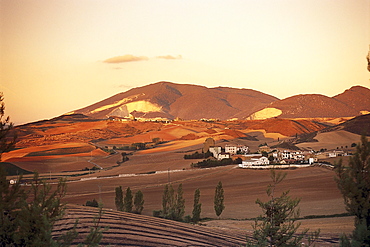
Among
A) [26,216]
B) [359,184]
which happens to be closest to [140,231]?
[26,216]

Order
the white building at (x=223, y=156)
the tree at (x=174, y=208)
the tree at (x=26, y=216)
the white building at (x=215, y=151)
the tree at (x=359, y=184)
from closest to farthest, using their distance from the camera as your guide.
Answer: the tree at (x=26, y=216) < the tree at (x=359, y=184) < the tree at (x=174, y=208) < the white building at (x=223, y=156) < the white building at (x=215, y=151)

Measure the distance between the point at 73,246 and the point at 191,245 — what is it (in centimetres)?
441

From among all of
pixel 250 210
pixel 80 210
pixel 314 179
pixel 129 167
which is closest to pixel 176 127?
pixel 129 167

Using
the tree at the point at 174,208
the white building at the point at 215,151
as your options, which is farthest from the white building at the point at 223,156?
the tree at the point at 174,208

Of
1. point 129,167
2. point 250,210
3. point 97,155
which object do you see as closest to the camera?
point 250,210

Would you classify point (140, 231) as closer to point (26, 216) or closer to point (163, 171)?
point (26, 216)

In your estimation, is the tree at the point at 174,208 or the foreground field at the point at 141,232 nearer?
the foreground field at the point at 141,232

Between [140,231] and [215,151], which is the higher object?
[215,151]

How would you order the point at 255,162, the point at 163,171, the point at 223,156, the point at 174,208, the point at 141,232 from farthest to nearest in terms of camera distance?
the point at 223,156 → the point at 163,171 → the point at 255,162 → the point at 174,208 → the point at 141,232

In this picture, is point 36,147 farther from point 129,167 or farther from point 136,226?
point 136,226

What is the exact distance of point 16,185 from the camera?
31.1ft

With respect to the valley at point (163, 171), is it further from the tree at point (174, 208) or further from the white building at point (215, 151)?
the white building at point (215, 151)

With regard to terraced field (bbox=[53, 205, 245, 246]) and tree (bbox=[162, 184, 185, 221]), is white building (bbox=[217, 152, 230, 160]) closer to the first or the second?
tree (bbox=[162, 184, 185, 221])

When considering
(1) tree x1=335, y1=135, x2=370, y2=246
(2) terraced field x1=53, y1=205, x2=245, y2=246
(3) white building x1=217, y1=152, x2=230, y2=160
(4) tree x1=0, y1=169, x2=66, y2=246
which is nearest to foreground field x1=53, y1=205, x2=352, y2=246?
(2) terraced field x1=53, y1=205, x2=245, y2=246
